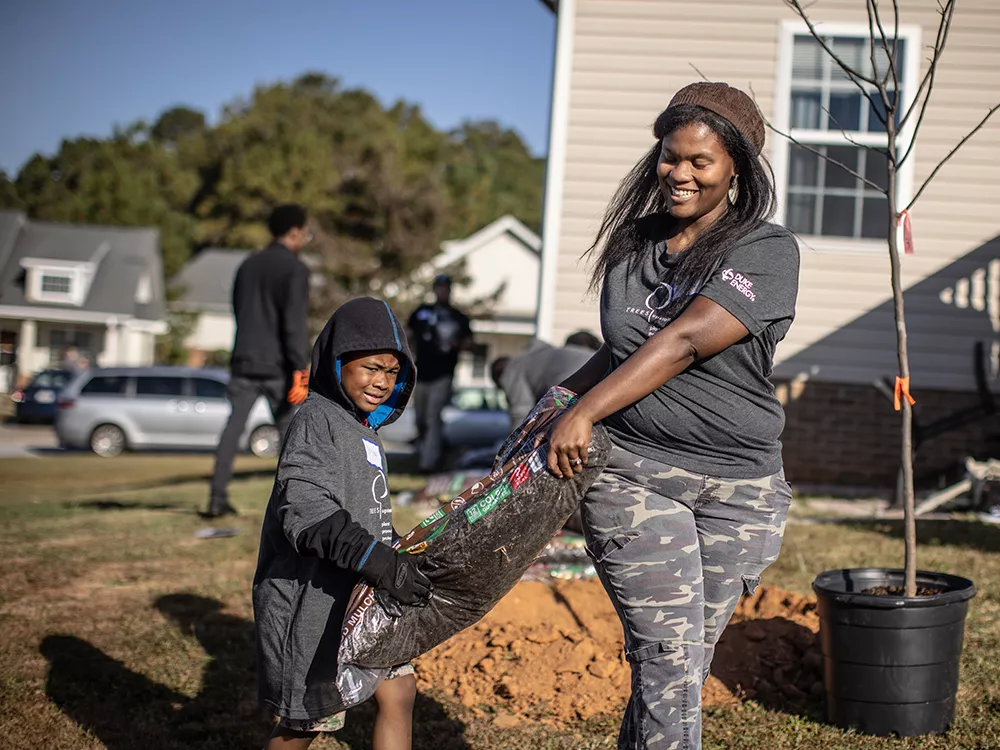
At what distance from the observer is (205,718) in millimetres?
4051

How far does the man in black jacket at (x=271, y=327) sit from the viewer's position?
7418 mm

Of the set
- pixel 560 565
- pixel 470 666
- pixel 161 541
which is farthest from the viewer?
pixel 161 541

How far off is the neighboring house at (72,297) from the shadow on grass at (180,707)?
39567 mm

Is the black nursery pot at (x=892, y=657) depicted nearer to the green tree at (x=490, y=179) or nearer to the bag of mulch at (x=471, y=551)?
the bag of mulch at (x=471, y=551)

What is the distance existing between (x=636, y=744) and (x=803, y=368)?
27.6 feet

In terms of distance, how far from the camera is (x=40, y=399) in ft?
95.8

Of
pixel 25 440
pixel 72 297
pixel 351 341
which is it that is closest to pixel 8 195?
pixel 72 297

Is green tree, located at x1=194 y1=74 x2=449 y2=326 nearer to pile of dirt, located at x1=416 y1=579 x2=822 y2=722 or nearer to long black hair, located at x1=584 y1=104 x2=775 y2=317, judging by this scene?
pile of dirt, located at x1=416 y1=579 x2=822 y2=722

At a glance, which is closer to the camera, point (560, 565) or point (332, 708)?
point (332, 708)

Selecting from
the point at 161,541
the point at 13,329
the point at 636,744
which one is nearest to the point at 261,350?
the point at 161,541

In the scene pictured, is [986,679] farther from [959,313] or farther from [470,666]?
[959,313]

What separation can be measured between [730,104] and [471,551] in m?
1.29

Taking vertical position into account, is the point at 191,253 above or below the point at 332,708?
above

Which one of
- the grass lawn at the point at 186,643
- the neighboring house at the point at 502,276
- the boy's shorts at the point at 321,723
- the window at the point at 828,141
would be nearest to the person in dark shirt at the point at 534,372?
the grass lawn at the point at 186,643
